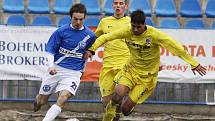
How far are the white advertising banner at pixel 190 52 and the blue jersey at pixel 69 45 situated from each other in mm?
3389

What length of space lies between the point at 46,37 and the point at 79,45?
3082mm

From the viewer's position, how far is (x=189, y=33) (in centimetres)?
1149

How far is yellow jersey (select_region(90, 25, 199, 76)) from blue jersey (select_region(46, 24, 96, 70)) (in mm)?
268

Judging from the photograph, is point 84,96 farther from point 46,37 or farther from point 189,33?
point 189,33

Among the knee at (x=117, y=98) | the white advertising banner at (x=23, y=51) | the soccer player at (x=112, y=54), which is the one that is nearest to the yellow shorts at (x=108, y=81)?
the soccer player at (x=112, y=54)

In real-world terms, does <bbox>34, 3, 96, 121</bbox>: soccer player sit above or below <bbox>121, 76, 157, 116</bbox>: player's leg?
above

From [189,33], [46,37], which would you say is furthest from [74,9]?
[189,33]

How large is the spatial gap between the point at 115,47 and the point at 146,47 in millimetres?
1349

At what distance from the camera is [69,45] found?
330 inches

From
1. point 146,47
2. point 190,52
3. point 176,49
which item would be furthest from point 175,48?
point 190,52

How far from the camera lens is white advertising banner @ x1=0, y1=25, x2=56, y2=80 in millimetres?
11219

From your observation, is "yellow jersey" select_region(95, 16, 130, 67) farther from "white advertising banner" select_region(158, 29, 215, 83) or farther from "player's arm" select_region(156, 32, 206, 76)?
"white advertising banner" select_region(158, 29, 215, 83)

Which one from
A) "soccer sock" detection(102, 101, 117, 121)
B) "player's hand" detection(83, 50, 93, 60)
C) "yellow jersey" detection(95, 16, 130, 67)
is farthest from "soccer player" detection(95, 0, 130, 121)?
"player's hand" detection(83, 50, 93, 60)

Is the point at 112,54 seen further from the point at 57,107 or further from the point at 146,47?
the point at 57,107
